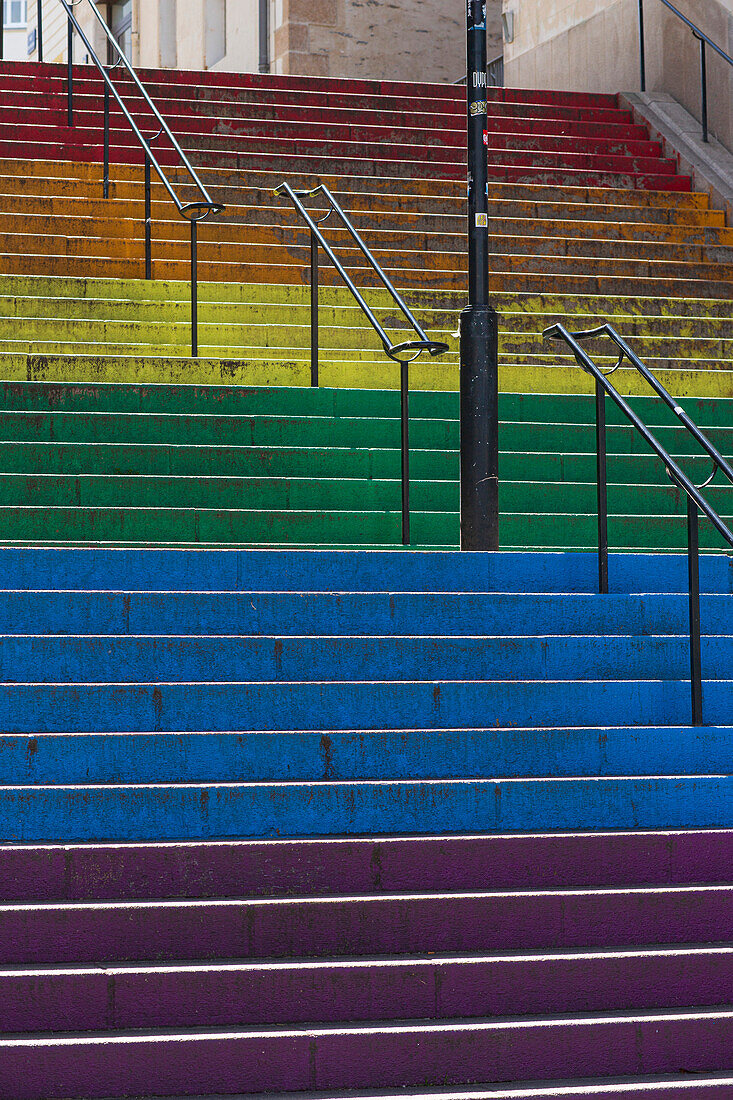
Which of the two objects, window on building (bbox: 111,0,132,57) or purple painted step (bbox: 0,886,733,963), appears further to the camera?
window on building (bbox: 111,0,132,57)

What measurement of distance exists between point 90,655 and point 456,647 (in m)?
1.32

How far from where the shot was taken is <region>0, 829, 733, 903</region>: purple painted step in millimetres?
4508

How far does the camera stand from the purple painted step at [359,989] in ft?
13.8

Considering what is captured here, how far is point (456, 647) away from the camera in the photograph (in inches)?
221

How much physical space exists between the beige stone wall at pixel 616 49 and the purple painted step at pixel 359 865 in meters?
9.49

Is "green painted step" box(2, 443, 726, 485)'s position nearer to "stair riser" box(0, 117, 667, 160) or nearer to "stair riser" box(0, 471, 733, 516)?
"stair riser" box(0, 471, 733, 516)

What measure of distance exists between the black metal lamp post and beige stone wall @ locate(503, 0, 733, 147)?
7.24 m

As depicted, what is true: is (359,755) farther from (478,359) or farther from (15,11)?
(15,11)

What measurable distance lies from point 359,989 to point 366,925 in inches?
8.8

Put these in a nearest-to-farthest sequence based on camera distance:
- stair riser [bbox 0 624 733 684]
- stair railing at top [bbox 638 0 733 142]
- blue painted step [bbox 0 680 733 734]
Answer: blue painted step [bbox 0 680 733 734], stair riser [bbox 0 624 733 684], stair railing at top [bbox 638 0 733 142]

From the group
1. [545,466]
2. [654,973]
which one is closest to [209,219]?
[545,466]

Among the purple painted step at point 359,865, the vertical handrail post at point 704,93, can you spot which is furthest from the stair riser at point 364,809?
the vertical handrail post at point 704,93

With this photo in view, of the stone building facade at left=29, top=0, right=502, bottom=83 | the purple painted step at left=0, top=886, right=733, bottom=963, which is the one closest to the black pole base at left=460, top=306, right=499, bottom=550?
the purple painted step at left=0, top=886, right=733, bottom=963

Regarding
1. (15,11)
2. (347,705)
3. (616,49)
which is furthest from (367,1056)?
(15,11)
